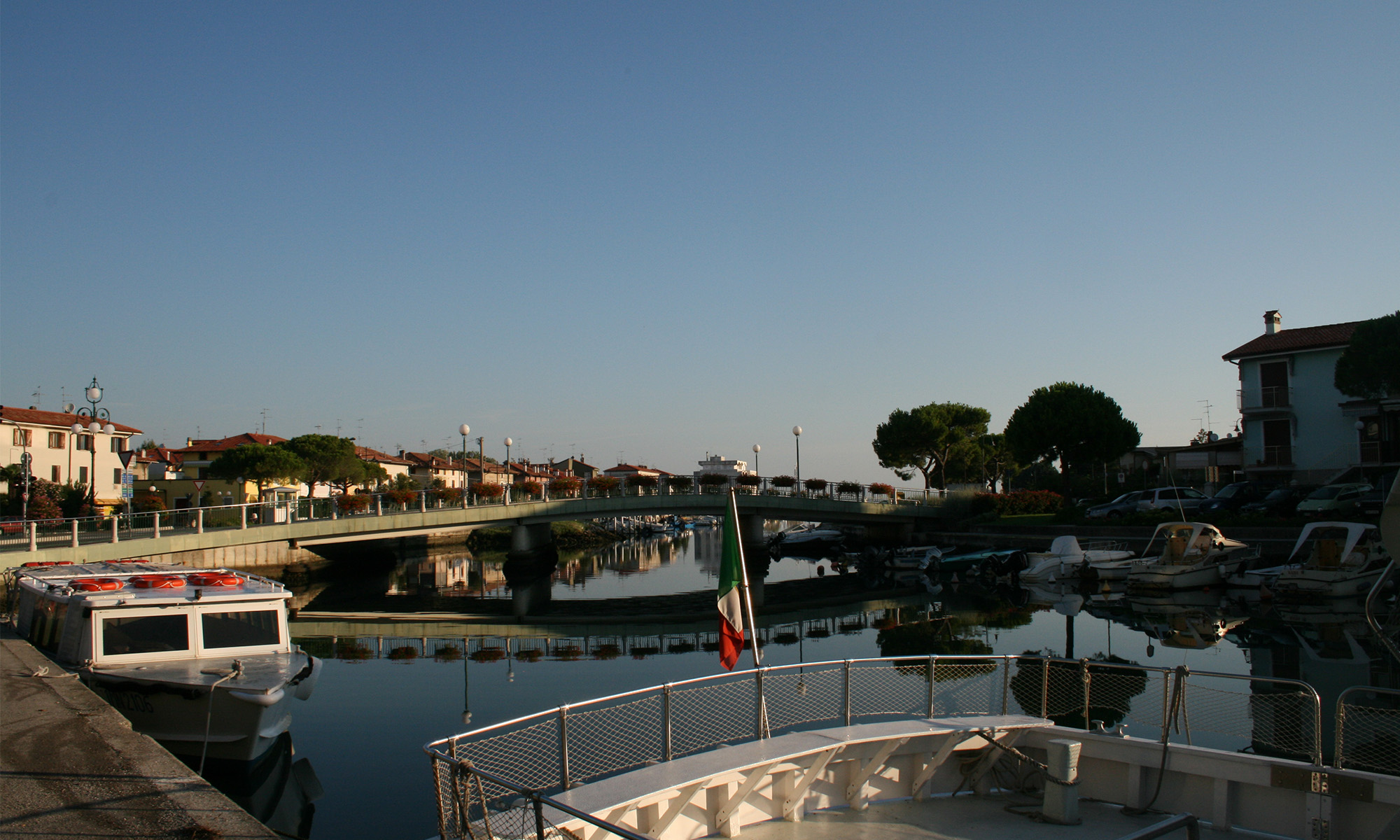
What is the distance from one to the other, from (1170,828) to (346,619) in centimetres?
2809

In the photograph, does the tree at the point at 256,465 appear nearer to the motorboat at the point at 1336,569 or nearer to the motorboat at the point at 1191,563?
the motorboat at the point at 1191,563

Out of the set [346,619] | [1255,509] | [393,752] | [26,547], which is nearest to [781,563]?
[1255,509]

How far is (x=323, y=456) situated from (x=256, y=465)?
821 centimetres

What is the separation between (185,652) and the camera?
13.6 m

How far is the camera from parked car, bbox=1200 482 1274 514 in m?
41.8

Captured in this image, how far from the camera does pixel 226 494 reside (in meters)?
55.9

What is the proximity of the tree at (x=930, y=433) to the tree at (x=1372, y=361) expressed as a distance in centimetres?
3395

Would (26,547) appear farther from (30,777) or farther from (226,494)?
(226,494)

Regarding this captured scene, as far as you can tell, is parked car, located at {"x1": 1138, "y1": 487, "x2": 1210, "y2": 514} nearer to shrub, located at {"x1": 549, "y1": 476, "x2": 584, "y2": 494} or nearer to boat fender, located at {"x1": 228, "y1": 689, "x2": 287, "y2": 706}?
shrub, located at {"x1": 549, "y1": 476, "x2": 584, "y2": 494}

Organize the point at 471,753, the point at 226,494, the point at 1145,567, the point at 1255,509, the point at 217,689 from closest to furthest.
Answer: the point at 471,753 → the point at 217,689 → the point at 1145,567 → the point at 1255,509 → the point at 226,494

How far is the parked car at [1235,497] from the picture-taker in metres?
41.8

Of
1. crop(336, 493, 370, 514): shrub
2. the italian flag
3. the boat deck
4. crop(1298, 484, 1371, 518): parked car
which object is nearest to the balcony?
crop(1298, 484, 1371, 518): parked car

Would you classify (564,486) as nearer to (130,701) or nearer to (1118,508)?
(1118,508)

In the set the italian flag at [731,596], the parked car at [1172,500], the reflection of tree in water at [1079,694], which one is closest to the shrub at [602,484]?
the parked car at [1172,500]
